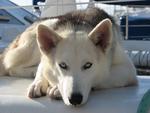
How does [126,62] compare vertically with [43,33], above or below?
below

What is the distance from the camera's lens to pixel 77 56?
6.65 ft

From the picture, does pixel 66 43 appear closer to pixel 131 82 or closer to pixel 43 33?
pixel 43 33

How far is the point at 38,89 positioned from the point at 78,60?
23cm

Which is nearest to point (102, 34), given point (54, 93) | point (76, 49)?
point (76, 49)

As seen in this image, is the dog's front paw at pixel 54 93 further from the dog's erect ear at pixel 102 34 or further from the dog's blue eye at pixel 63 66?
the dog's erect ear at pixel 102 34

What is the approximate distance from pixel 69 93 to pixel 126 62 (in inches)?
27.2

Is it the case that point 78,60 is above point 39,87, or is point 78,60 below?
above

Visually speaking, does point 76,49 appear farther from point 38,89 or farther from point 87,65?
point 38,89

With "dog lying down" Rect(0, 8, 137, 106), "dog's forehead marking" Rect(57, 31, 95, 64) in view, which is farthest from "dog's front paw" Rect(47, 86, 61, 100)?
"dog's forehead marking" Rect(57, 31, 95, 64)

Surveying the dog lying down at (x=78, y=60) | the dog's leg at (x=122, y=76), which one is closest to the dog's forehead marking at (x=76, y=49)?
the dog lying down at (x=78, y=60)

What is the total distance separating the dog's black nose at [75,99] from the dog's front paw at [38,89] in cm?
20

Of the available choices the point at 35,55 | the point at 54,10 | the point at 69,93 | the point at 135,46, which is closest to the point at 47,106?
the point at 69,93

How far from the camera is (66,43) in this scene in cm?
212

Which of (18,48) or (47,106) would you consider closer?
(47,106)
